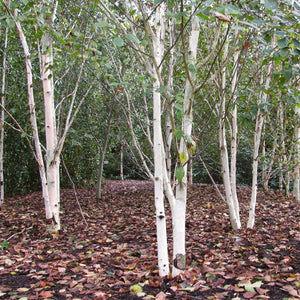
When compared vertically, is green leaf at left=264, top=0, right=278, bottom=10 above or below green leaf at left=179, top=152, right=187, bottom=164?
above

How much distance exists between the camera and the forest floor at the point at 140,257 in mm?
2342

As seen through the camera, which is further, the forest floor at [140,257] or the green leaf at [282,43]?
the forest floor at [140,257]

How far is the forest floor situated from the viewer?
234 cm

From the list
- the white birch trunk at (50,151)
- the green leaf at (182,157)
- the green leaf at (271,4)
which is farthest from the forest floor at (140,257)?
the green leaf at (271,4)

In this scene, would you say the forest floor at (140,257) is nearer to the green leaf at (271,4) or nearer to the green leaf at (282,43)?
the green leaf at (282,43)

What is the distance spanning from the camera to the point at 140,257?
3215mm

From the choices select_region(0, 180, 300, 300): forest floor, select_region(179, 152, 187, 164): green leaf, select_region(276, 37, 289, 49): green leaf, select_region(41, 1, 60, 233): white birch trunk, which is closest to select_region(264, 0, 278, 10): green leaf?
select_region(276, 37, 289, 49): green leaf

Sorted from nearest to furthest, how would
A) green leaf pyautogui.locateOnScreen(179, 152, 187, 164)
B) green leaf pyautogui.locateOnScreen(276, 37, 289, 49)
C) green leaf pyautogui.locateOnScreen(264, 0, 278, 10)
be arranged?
1. green leaf pyautogui.locateOnScreen(264, 0, 278, 10)
2. green leaf pyautogui.locateOnScreen(276, 37, 289, 49)
3. green leaf pyautogui.locateOnScreen(179, 152, 187, 164)

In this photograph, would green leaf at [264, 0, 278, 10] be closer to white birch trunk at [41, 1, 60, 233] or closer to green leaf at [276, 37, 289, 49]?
green leaf at [276, 37, 289, 49]

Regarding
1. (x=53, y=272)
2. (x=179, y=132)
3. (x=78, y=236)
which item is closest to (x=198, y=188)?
(x=78, y=236)

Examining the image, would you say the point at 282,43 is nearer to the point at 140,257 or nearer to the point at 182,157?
the point at 182,157

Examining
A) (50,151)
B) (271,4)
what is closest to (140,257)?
(50,151)

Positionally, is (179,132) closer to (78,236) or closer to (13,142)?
(78,236)

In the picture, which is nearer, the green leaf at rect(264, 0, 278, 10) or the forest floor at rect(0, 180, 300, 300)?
the green leaf at rect(264, 0, 278, 10)
